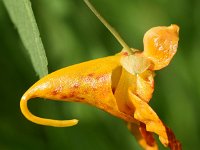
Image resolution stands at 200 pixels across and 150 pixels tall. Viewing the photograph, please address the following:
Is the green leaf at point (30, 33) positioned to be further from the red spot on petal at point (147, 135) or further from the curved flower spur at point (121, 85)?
the red spot on petal at point (147, 135)

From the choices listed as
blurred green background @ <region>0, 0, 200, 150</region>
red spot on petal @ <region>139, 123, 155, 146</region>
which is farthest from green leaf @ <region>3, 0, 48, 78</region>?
blurred green background @ <region>0, 0, 200, 150</region>

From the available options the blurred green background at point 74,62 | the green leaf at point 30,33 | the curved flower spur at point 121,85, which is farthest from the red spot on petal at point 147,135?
the blurred green background at point 74,62

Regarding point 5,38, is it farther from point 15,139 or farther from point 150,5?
point 150,5

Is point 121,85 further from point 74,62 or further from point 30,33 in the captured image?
point 74,62

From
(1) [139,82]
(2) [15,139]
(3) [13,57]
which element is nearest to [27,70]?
(3) [13,57]

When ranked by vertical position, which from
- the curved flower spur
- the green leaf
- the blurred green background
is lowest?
the blurred green background

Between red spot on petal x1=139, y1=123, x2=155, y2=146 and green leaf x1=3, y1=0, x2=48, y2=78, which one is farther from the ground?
green leaf x1=3, y1=0, x2=48, y2=78

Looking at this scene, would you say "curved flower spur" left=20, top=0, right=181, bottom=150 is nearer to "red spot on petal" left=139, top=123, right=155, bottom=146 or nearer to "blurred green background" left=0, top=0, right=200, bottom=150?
"red spot on petal" left=139, top=123, right=155, bottom=146
